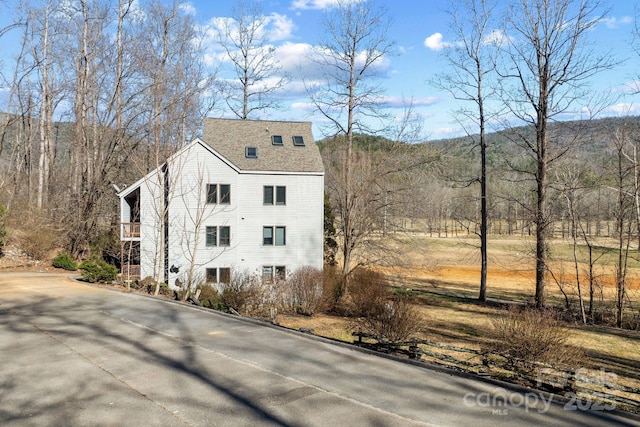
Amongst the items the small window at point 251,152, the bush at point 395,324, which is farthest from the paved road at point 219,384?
the small window at point 251,152

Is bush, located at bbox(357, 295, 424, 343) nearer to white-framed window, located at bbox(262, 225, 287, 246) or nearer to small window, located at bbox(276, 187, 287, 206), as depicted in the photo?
white-framed window, located at bbox(262, 225, 287, 246)

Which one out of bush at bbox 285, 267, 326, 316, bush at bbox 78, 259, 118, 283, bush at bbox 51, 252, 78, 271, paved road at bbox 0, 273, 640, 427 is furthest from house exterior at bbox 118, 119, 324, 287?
paved road at bbox 0, 273, 640, 427

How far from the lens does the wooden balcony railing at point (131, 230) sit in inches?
1037

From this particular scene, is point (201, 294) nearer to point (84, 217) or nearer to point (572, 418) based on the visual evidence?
point (84, 217)

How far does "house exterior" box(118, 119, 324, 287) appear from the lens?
26.8 m

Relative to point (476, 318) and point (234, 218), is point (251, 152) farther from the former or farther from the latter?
point (476, 318)

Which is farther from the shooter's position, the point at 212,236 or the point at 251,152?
the point at 251,152

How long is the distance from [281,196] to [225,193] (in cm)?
338

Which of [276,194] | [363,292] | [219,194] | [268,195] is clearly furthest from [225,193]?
[363,292]

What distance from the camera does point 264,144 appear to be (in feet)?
98.8

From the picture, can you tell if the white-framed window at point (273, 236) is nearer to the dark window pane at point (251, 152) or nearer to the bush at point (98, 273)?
the dark window pane at point (251, 152)

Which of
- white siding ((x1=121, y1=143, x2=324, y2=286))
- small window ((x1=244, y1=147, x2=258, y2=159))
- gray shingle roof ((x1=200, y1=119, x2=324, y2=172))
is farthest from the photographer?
small window ((x1=244, y1=147, x2=258, y2=159))

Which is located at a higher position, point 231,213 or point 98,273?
point 231,213

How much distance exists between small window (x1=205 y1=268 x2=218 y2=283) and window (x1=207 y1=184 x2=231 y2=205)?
3.87 metres
